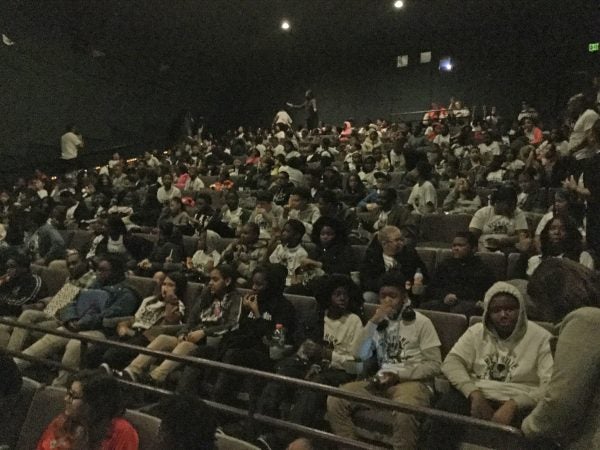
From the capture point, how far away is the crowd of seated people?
10.0 ft

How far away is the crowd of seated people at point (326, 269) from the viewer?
3.06 m

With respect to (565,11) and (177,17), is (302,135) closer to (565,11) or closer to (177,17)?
(177,17)

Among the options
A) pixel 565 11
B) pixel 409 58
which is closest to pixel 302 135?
pixel 409 58

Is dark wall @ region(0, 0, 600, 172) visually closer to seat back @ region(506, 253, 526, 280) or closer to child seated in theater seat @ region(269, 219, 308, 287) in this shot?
child seated in theater seat @ region(269, 219, 308, 287)

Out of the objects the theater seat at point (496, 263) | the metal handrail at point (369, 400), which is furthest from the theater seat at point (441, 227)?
the metal handrail at point (369, 400)

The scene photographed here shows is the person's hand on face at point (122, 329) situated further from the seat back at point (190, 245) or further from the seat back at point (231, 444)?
the seat back at point (231, 444)

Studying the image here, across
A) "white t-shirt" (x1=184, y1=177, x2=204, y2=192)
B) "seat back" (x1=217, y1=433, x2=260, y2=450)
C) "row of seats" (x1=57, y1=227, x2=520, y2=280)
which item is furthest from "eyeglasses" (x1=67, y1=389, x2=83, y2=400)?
"white t-shirt" (x1=184, y1=177, x2=204, y2=192)

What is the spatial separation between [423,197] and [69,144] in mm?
9267

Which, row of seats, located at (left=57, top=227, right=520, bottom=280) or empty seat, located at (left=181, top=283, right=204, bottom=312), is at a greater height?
row of seats, located at (left=57, top=227, right=520, bottom=280)

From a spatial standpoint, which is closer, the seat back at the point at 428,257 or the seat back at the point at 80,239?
the seat back at the point at 428,257

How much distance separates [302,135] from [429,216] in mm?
8030

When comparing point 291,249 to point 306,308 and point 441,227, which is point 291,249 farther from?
point 441,227

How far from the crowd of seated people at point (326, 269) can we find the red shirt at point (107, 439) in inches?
30.3

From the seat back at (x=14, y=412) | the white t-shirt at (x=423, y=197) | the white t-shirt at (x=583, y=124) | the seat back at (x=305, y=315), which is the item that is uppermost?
the white t-shirt at (x=583, y=124)
